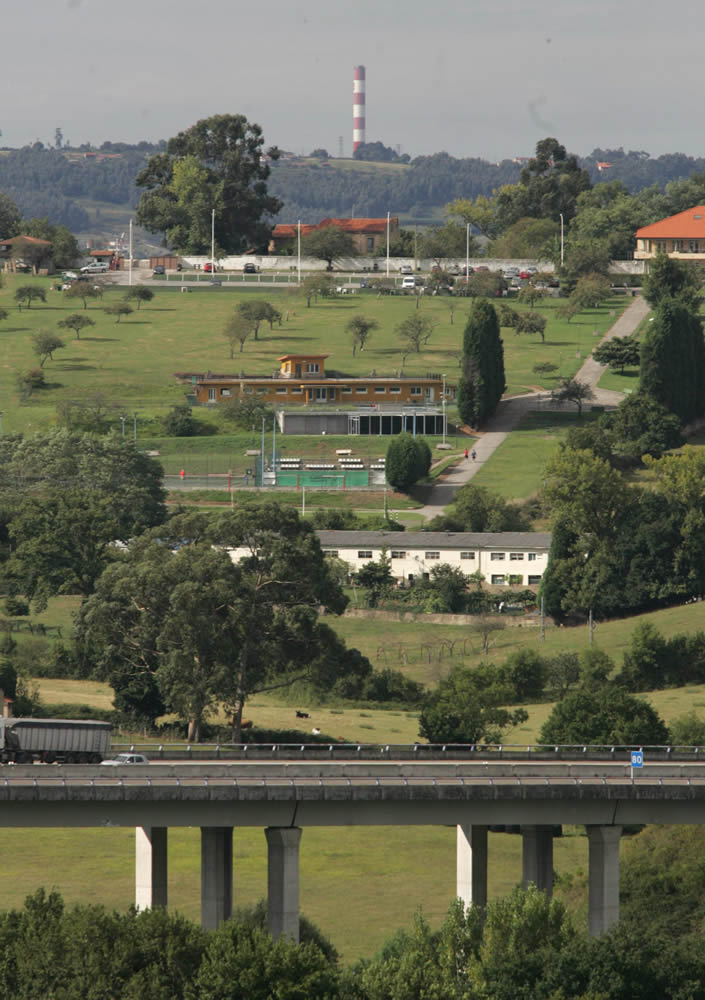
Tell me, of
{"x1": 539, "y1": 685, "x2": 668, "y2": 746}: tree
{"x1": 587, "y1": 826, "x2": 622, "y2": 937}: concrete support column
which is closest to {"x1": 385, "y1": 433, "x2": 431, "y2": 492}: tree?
{"x1": 539, "y1": 685, "x2": 668, "y2": 746}: tree

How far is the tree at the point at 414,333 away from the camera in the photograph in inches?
7431

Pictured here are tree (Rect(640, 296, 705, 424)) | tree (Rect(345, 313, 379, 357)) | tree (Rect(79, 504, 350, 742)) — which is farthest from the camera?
tree (Rect(345, 313, 379, 357))

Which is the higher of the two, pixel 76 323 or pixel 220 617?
pixel 76 323

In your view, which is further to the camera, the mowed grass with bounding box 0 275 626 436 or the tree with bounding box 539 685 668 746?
the mowed grass with bounding box 0 275 626 436

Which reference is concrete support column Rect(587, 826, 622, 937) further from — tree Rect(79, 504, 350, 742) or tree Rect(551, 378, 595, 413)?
tree Rect(551, 378, 595, 413)

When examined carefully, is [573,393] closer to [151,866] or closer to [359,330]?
[359,330]

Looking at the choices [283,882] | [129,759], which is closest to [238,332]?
[129,759]

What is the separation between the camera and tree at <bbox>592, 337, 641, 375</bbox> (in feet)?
584

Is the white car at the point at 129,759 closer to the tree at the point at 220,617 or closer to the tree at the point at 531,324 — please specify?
the tree at the point at 220,617

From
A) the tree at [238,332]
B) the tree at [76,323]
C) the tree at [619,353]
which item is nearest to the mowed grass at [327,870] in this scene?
the tree at [619,353]

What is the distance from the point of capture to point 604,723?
3497 inches

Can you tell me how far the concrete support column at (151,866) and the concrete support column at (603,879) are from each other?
1362cm

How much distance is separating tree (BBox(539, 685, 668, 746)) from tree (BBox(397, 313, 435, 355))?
9972cm

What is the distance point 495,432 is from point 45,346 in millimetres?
44815
